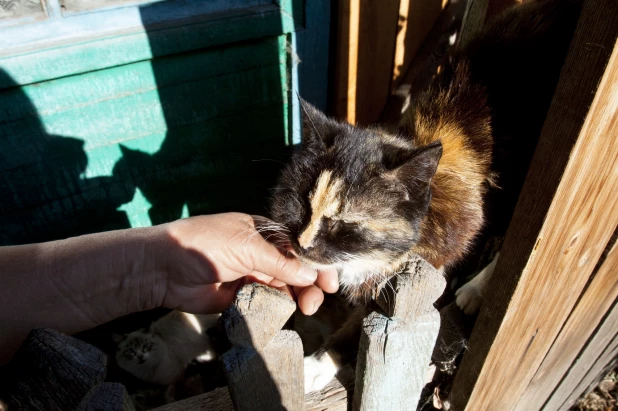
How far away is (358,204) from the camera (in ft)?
4.46

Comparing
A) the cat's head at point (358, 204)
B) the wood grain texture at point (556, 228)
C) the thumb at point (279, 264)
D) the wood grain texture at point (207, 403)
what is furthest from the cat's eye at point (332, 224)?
the wood grain texture at point (207, 403)

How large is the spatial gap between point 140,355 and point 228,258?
4.10ft

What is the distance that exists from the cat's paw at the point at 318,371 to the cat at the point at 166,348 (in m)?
1.09

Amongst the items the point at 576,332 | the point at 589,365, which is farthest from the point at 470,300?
the point at 589,365

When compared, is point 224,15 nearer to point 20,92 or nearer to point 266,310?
point 20,92

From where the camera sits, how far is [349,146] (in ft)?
4.80

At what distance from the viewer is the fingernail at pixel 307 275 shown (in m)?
1.54

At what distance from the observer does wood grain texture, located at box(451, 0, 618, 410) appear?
84 centimetres

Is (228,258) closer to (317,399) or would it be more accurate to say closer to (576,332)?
(317,399)

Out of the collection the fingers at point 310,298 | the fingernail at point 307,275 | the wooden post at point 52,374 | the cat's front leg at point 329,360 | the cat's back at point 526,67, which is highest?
the cat's back at point 526,67

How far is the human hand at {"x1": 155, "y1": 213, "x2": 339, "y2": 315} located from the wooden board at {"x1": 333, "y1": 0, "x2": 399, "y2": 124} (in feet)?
4.25

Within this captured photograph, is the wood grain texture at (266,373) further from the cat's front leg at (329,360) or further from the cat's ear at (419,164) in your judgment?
the cat's ear at (419,164)

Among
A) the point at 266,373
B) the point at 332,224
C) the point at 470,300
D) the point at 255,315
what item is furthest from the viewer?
the point at 470,300

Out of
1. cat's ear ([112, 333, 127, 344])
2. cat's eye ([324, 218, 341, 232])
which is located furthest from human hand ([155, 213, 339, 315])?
cat's ear ([112, 333, 127, 344])
